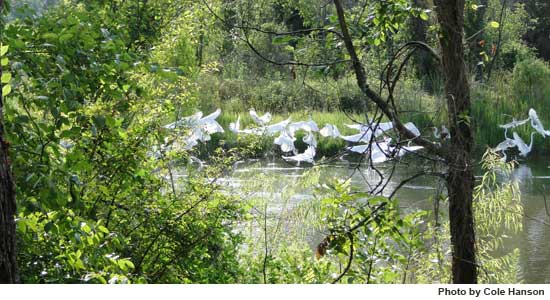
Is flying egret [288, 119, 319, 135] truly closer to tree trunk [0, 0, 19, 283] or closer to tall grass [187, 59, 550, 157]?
Answer: tall grass [187, 59, 550, 157]

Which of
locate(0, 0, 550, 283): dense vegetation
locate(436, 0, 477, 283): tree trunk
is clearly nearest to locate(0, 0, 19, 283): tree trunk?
locate(0, 0, 550, 283): dense vegetation

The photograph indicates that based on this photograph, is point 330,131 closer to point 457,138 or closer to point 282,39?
point 457,138

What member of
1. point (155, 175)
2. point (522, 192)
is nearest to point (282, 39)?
point (155, 175)

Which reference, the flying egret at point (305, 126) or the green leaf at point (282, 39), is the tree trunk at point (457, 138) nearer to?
the green leaf at point (282, 39)

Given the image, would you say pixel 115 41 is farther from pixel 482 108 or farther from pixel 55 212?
pixel 482 108

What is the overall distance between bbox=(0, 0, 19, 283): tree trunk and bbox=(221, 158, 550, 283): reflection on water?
168 cm

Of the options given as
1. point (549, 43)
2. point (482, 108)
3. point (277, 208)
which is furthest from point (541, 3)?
point (277, 208)

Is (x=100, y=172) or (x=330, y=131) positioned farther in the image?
(x=330, y=131)

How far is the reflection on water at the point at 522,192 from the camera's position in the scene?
5363mm

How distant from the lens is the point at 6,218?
151 centimetres

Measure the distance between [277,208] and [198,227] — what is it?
123 inches

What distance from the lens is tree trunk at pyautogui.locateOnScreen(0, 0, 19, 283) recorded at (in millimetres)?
1504

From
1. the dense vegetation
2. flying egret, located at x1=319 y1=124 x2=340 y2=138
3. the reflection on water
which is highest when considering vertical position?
the dense vegetation

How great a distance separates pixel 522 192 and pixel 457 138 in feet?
18.6
